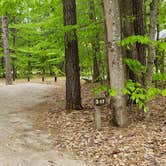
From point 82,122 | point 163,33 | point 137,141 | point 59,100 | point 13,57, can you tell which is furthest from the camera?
point 13,57

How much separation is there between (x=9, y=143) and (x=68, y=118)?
2.06 meters

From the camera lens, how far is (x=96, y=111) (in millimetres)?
6582

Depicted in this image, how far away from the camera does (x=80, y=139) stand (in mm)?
6152

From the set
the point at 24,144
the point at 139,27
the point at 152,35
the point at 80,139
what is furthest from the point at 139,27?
the point at 24,144

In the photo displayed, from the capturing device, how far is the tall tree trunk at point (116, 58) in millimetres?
6238

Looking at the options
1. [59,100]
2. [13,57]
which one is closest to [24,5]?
[59,100]

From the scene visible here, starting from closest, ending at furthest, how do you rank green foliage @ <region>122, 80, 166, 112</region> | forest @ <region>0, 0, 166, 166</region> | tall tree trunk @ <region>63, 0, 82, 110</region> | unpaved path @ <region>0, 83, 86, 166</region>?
unpaved path @ <region>0, 83, 86, 166</region>, forest @ <region>0, 0, 166, 166</region>, green foliage @ <region>122, 80, 166, 112</region>, tall tree trunk @ <region>63, 0, 82, 110</region>

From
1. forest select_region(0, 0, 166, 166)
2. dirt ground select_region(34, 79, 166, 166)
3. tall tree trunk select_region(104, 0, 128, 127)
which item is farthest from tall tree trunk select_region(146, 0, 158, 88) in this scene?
dirt ground select_region(34, 79, 166, 166)

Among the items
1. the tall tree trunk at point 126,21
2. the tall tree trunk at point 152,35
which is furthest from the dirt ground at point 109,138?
the tall tree trunk at point 126,21

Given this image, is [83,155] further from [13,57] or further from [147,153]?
[13,57]

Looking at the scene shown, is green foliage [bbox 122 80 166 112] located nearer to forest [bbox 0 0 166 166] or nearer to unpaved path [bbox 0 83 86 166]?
forest [bbox 0 0 166 166]

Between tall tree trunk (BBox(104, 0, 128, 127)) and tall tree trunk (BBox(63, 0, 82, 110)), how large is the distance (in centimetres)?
209

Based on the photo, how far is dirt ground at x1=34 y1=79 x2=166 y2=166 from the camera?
5.21 meters

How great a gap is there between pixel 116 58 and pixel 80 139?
6.07ft
